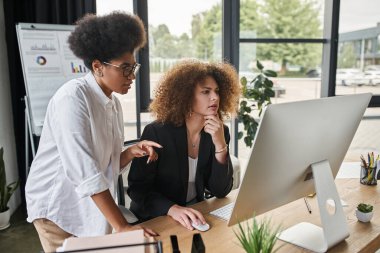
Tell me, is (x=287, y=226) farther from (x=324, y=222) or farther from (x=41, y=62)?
(x=41, y=62)

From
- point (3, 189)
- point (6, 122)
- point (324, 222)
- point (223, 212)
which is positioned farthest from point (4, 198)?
point (324, 222)

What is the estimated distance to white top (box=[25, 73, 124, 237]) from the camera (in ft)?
3.72

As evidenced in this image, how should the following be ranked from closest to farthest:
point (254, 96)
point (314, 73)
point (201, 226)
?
point (201, 226) < point (254, 96) < point (314, 73)

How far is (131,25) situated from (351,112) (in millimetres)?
822

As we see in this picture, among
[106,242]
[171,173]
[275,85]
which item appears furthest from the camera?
[275,85]

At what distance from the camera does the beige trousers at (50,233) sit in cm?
133

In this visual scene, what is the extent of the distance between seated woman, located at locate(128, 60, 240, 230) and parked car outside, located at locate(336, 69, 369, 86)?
2573mm

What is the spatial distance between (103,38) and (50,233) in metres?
0.74

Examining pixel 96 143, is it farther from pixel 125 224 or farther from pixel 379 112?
pixel 379 112

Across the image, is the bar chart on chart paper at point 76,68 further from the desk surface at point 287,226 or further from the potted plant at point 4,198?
the desk surface at point 287,226

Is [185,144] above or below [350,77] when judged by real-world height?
below

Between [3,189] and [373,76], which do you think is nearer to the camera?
[3,189]

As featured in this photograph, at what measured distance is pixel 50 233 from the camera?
1.33 m

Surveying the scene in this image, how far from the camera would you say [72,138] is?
1.13m
